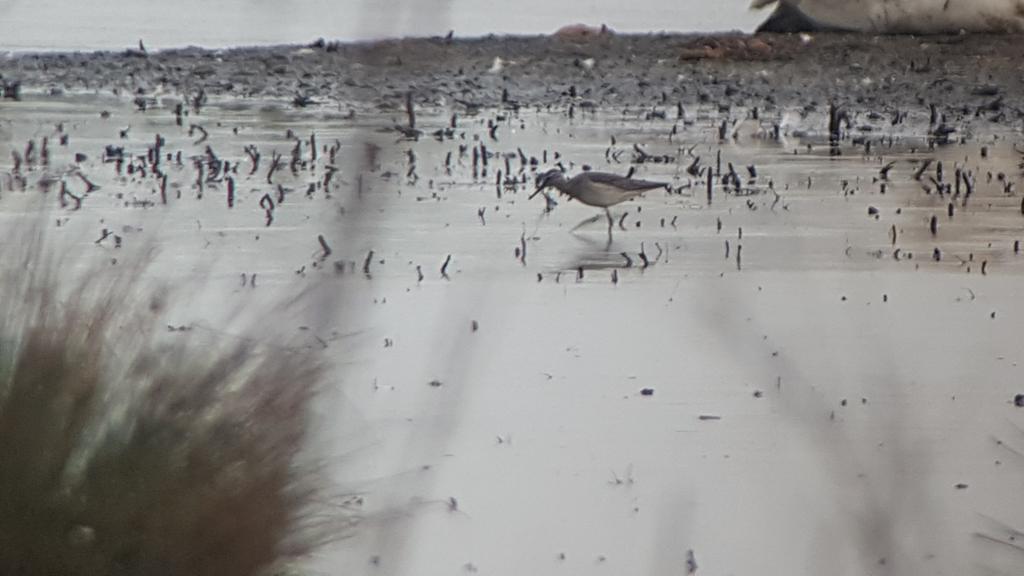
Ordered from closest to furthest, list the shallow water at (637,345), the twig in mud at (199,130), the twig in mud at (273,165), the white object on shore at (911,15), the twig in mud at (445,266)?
the shallow water at (637,345), the twig in mud at (445,266), the twig in mud at (273,165), the twig in mud at (199,130), the white object on shore at (911,15)

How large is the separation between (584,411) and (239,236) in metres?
3.44

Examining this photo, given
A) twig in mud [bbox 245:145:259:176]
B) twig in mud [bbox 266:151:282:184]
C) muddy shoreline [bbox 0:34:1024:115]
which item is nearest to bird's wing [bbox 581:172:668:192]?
twig in mud [bbox 266:151:282:184]

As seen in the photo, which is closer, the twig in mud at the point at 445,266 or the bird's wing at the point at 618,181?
the twig in mud at the point at 445,266

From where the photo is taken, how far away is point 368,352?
291 inches

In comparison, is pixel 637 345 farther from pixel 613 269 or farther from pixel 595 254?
pixel 595 254

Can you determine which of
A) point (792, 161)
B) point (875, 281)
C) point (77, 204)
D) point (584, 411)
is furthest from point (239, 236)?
point (792, 161)

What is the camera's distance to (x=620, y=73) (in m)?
17.0

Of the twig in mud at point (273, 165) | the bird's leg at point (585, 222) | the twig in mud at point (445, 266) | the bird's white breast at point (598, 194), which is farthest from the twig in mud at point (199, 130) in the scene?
the twig in mud at point (445, 266)

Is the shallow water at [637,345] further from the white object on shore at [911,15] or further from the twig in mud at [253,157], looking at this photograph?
the white object on shore at [911,15]

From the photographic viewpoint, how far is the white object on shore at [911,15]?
59.4 ft

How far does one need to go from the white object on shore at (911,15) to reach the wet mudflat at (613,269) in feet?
1.21

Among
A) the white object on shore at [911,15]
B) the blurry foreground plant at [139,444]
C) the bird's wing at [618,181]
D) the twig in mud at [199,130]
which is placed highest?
the white object on shore at [911,15]

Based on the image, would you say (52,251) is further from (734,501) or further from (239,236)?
(239,236)

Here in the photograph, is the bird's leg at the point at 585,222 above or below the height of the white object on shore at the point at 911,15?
below
